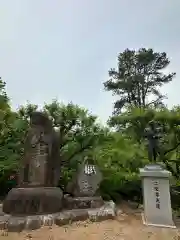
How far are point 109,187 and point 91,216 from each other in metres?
3.06

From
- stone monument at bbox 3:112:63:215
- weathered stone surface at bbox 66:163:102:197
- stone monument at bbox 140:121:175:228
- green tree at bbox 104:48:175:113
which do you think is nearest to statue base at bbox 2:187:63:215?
stone monument at bbox 3:112:63:215

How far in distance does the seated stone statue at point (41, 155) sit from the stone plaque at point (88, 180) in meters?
0.67

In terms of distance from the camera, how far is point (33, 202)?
541 centimetres

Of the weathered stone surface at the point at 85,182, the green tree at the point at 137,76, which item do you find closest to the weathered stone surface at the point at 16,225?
the weathered stone surface at the point at 85,182

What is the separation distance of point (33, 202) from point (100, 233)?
1.93 metres

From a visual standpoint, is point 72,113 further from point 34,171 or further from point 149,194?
point 149,194

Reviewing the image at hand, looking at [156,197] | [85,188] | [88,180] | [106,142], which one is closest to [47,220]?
[85,188]

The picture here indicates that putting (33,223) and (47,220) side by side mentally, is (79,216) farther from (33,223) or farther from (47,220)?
(33,223)

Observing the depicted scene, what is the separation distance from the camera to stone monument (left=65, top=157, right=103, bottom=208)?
5.85 metres

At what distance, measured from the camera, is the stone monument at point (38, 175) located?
17.7 ft

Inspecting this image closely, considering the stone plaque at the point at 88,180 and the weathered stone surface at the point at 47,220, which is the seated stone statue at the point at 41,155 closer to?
the stone plaque at the point at 88,180

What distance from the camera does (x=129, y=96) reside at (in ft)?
51.0

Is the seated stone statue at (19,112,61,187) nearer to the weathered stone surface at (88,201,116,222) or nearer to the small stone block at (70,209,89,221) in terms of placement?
the small stone block at (70,209,89,221)

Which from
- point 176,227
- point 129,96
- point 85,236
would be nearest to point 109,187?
point 176,227
